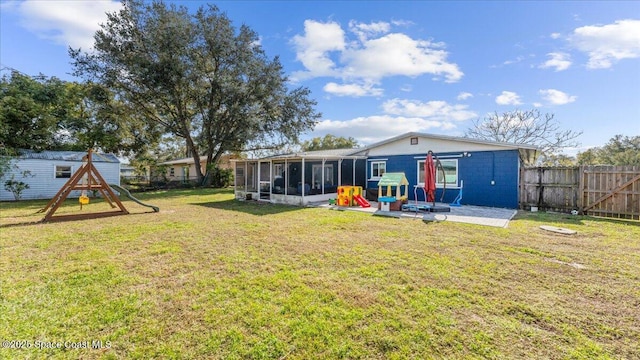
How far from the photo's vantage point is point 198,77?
62.3 ft

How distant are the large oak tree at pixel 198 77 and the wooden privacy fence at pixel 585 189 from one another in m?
16.9

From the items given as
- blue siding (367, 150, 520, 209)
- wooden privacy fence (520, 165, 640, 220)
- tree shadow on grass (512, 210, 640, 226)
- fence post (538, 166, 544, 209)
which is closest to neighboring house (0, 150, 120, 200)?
blue siding (367, 150, 520, 209)

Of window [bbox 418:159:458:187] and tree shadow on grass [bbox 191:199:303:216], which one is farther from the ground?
window [bbox 418:159:458:187]

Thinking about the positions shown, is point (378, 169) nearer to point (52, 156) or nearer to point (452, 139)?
point (452, 139)

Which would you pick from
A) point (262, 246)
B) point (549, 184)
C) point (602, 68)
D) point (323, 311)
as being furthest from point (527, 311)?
point (602, 68)

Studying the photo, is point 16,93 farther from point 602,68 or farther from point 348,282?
point 602,68

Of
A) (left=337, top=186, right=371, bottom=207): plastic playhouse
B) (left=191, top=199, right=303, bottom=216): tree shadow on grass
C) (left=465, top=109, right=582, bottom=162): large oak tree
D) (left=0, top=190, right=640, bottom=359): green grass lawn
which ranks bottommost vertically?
(left=0, top=190, right=640, bottom=359): green grass lawn

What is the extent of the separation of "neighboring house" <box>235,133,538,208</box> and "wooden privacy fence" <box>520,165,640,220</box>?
50 cm

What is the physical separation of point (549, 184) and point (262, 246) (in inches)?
399

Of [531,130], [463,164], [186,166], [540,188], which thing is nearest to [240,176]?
[463,164]

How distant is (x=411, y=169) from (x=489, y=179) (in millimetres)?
3062

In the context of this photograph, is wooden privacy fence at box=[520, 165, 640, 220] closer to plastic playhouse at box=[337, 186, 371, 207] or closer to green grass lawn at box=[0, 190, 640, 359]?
green grass lawn at box=[0, 190, 640, 359]

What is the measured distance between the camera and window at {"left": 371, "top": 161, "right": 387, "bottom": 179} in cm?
1345

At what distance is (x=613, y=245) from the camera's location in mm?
5215
